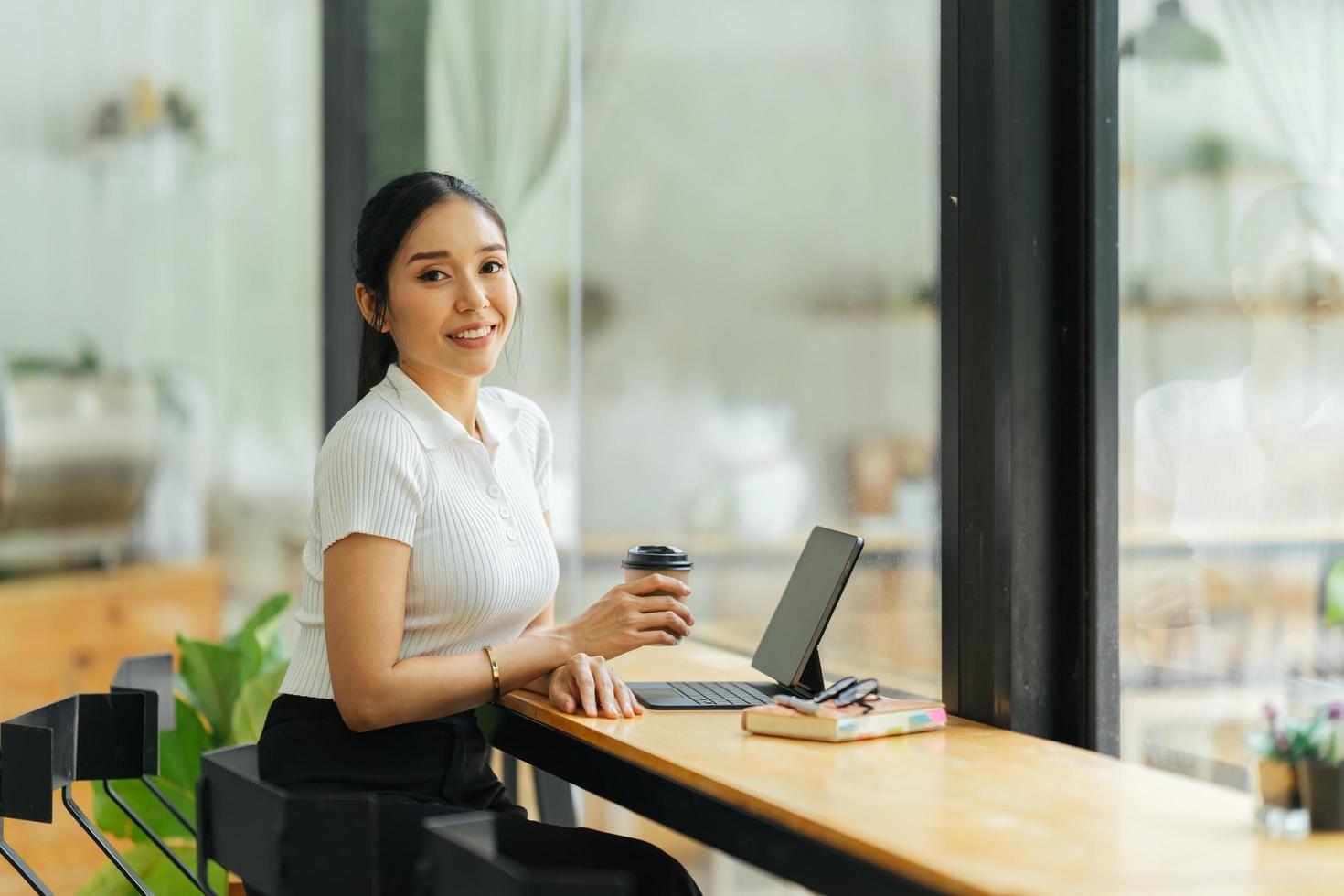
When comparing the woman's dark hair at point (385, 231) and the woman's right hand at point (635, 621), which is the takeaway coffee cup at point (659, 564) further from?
the woman's dark hair at point (385, 231)

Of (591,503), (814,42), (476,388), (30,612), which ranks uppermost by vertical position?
(814,42)

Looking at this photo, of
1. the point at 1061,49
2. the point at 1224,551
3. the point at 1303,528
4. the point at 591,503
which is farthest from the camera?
the point at 591,503

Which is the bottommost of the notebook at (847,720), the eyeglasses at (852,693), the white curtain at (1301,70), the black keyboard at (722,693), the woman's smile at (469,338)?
the black keyboard at (722,693)

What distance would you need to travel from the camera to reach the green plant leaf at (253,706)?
2840mm

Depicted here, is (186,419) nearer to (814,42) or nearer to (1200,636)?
(814,42)

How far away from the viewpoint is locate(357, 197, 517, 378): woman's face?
2104 mm

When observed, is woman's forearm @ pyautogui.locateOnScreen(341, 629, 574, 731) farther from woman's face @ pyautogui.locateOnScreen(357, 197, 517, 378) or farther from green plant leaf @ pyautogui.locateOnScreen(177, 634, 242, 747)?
green plant leaf @ pyautogui.locateOnScreen(177, 634, 242, 747)

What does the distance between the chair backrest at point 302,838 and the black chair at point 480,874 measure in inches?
2.8

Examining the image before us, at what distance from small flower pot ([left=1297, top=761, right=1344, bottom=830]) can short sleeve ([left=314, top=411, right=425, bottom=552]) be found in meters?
1.12

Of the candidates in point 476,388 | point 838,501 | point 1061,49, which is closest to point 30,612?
point 476,388

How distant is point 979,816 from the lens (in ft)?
4.51

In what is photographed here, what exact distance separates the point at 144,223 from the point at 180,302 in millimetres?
219

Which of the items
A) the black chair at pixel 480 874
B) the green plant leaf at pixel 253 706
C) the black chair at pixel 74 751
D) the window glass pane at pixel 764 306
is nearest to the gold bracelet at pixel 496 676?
the black chair at pixel 74 751

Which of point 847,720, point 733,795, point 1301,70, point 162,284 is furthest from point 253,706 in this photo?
point 1301,70
